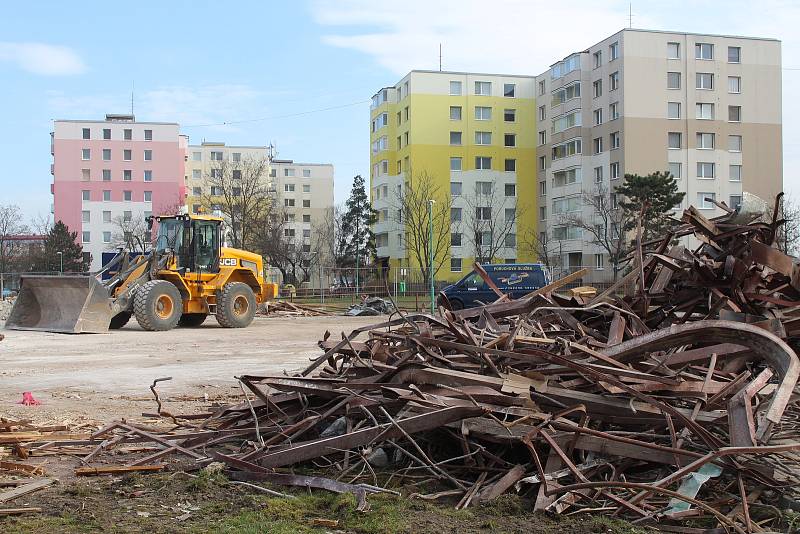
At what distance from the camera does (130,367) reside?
13836mm

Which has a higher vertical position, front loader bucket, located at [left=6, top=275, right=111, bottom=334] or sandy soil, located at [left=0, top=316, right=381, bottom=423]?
front loader bucket, located at [left=6, top=275, right=111, bottom=334]

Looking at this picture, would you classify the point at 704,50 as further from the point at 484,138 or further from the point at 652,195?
the point at 652,195

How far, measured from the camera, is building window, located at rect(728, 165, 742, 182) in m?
67.5

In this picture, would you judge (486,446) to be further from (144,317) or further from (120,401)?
(144,317)

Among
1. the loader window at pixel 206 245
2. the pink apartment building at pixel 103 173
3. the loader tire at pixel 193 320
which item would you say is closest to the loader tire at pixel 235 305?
the loader window at pixel 206 245

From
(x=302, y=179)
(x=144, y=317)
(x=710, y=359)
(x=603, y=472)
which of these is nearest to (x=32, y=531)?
(x=603, y=472)

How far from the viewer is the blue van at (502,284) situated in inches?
1171

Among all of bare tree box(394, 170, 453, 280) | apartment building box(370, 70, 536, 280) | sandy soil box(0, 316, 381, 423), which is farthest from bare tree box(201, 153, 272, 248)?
sandy soil box(0, 316, 381, 423)

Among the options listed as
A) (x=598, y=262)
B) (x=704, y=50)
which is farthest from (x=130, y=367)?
(x=704, y=50)

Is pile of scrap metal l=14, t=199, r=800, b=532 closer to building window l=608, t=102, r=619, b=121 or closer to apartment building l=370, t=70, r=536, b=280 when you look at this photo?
building window l=608, t=102, r=619, b=121

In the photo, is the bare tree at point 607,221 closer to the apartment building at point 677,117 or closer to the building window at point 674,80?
the apartment building at point 677,117

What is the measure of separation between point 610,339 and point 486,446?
4.95 feet

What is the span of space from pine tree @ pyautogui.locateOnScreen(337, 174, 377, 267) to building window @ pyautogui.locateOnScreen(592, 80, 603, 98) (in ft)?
83.5

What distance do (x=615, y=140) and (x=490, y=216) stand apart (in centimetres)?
1267
